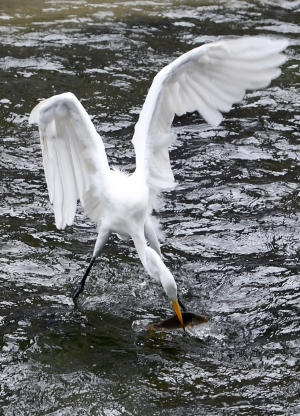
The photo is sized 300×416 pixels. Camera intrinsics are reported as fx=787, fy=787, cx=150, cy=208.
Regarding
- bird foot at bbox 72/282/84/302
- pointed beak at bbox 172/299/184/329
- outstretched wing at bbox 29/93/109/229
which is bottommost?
bird foot at bbox 72/282/84/302

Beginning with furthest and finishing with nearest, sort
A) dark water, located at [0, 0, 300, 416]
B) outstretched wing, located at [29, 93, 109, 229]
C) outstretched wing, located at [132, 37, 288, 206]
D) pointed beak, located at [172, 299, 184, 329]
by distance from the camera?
outstretched wing, located at [29, 93, 109, 229] → outstretched wing, located at [132, 37, 288, 206] → pointed beak, located at [172, 299, 184, 329] → dark water, located at [0, 0, 300, 416]

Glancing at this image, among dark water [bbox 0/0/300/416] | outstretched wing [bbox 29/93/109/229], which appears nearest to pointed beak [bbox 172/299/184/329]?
dark water [bbox 0/0/300/416]

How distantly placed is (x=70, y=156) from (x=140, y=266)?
1.08 meters

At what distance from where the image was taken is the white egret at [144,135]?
5480 mm

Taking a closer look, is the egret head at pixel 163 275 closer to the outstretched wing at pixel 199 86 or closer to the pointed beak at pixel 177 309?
the pointed beak at pixel 177 309

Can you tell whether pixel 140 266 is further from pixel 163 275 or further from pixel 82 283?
pixel 163 275

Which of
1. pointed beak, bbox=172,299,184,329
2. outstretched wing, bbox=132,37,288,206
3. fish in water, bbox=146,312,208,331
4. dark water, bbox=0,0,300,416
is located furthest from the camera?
outstretched wing, bbox=132,37,288,206

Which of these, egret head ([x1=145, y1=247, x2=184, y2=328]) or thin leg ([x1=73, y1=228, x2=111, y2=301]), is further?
thin leg ([x1=73, y1=228, x2=111, y2=301])

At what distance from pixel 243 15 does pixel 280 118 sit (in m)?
3.67

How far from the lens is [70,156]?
5926 mm

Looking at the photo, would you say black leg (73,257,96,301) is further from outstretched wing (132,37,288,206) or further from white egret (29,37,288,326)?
outstretched wing (132,37,288,206)

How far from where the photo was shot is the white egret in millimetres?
5480

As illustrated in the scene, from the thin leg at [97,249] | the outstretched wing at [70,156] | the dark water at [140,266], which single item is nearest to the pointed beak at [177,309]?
the dark water at [140,266]

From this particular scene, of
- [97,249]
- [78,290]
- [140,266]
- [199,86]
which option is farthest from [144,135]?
[78,290]
